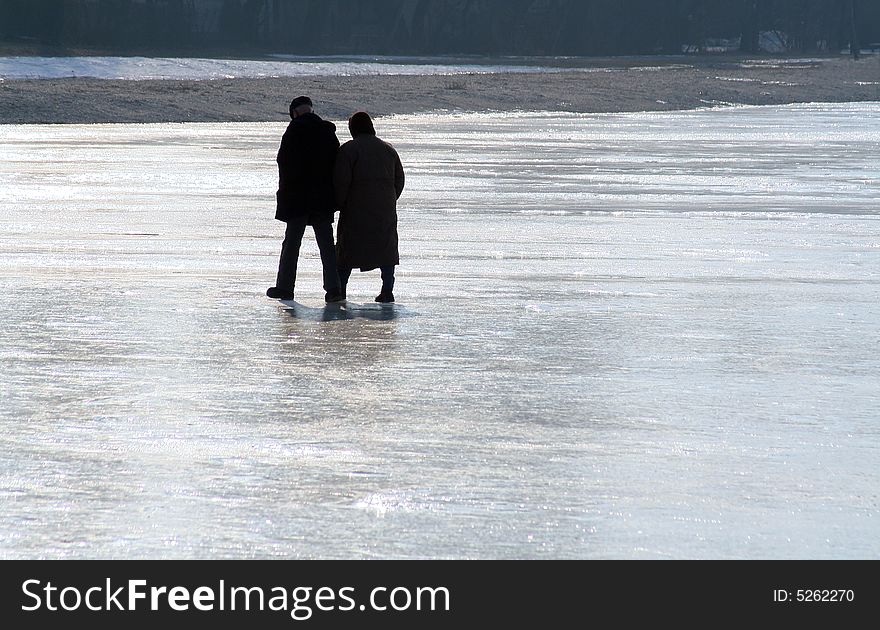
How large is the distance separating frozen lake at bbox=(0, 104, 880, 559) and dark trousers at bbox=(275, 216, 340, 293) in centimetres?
20

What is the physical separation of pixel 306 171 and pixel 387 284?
958mm

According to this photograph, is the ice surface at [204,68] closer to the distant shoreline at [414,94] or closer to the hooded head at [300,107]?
the distant shoreline at [414,94]

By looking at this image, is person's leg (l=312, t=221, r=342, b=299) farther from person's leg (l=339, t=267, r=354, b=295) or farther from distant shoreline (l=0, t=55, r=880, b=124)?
distant shoreline (l=0, t=55, r=880, b=124)

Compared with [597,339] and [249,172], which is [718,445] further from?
[249,172]

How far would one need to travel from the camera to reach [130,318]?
10.7 meters

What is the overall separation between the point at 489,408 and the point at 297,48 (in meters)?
71.2

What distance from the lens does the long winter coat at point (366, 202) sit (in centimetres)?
1155

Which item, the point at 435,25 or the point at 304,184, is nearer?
the point at 304,184

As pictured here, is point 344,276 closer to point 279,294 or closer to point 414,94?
point 279,294

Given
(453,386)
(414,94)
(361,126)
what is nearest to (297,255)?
(361,126)

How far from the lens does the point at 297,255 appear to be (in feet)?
38.4

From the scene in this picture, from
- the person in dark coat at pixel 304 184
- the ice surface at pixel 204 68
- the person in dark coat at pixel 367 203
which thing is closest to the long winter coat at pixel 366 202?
the person in dark coat at pixel 367 203

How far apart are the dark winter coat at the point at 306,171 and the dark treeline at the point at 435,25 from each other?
53594mm

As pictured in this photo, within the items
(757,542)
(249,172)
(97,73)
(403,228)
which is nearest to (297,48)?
(97,73)
